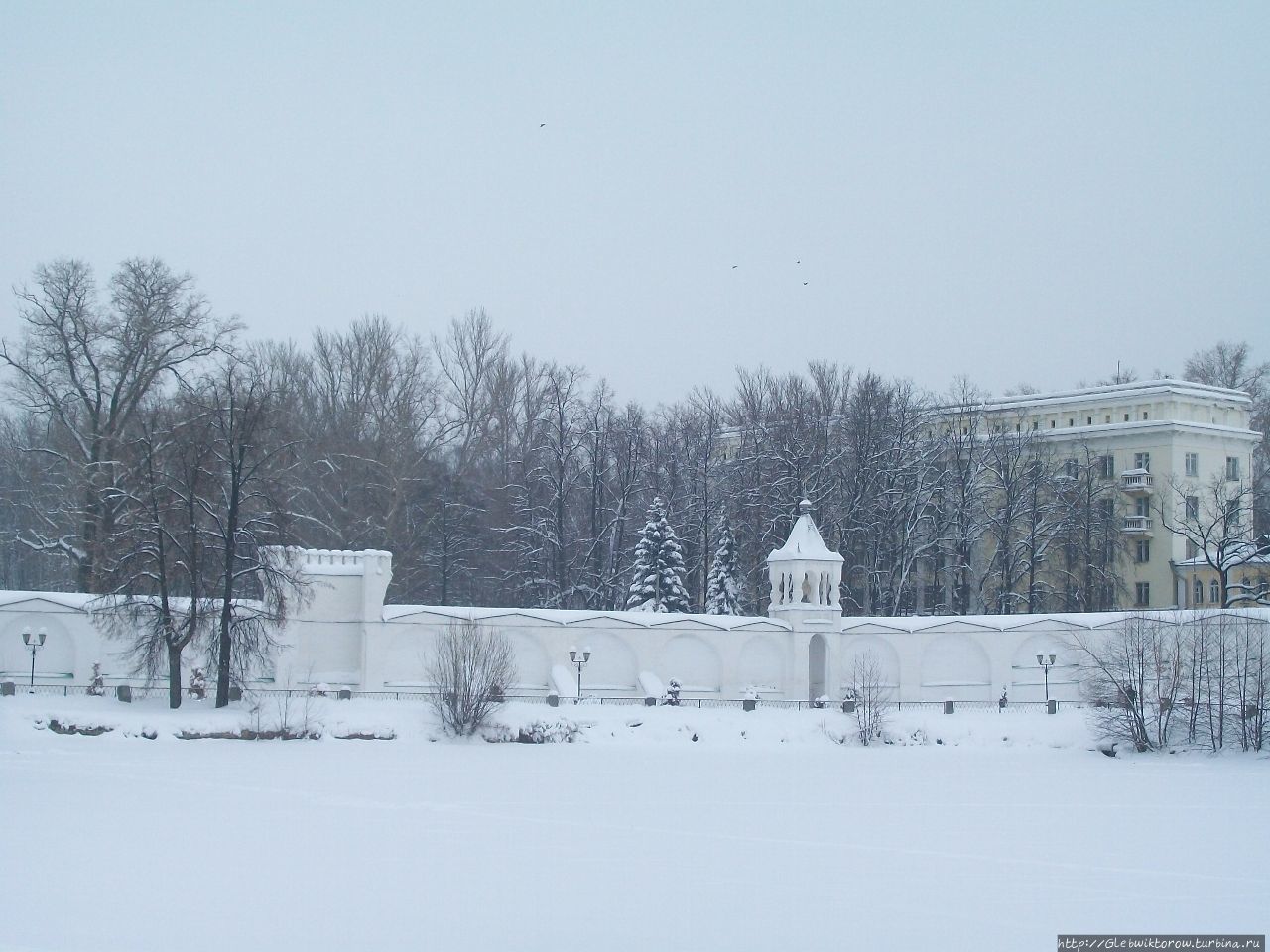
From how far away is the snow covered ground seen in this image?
14859 mm

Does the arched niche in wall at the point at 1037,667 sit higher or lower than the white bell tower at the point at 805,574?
lower

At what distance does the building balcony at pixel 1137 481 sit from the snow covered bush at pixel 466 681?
30.7 m

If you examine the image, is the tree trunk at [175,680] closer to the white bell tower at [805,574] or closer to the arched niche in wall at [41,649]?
the arched niche in wall at [41,649]

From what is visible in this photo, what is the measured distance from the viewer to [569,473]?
50406 millimetres

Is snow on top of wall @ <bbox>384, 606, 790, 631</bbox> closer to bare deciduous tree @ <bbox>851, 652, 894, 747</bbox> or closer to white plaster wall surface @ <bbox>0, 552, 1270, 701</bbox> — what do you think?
white plaster wall surface @ <bbox>0, 552, 1270, 701</bbox>

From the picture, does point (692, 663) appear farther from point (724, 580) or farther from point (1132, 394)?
point (1132, 394)

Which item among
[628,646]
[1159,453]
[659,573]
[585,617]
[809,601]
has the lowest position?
[628,646]

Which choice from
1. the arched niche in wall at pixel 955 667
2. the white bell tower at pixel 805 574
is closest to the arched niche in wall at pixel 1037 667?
the arched niche in wall at pixel 955 667

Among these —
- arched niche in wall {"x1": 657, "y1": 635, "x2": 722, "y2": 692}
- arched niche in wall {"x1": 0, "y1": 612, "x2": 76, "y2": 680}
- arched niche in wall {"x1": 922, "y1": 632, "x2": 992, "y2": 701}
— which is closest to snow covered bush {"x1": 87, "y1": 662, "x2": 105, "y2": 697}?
arched niche in wall {"x1": 0, "y1": 612, "x2": 76, "y2": 680}

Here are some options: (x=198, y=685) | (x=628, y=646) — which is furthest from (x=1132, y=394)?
(x=198, y=685)

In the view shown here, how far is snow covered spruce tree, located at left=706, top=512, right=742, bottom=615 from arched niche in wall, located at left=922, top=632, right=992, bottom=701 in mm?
7389

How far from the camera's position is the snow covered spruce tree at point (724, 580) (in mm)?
44969

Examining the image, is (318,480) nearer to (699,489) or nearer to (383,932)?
(699,489)

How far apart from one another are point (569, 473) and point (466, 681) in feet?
61.9
